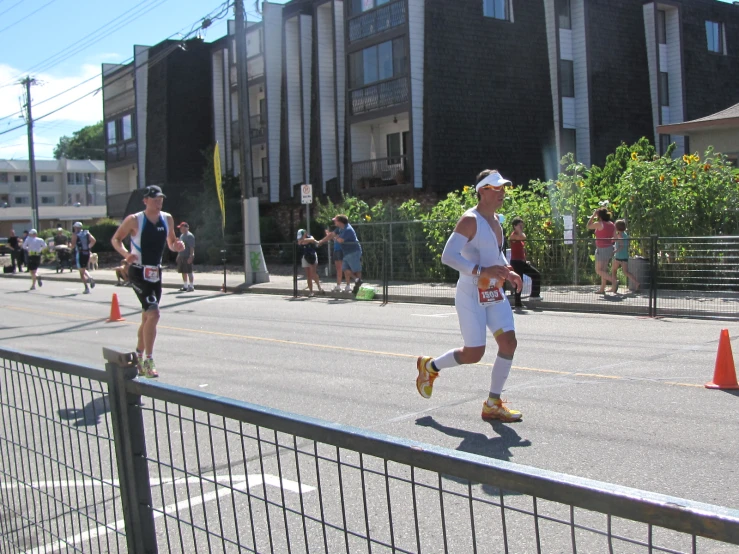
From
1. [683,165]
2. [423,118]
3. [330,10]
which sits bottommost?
[683,165]

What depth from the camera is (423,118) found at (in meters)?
28.9

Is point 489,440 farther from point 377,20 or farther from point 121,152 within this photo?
point 121,152

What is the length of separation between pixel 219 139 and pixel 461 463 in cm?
4131

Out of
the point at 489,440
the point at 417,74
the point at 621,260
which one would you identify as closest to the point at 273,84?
the point at 417,74

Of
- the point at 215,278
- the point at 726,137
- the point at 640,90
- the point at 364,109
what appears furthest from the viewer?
the point at 640,90

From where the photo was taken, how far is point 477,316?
6512mm

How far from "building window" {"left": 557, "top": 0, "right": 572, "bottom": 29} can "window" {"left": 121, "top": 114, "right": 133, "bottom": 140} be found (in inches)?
988

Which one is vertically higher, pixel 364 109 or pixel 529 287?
pixel 364 109

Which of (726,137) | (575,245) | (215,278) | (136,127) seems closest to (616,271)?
(575,245)

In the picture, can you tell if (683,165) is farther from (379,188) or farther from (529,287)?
(379,188)

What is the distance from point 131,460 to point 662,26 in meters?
35.4

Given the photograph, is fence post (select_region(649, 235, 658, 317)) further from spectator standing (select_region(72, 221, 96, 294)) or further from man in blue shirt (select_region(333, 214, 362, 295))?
spectator standing (select_region(72, 221, 96, 294))

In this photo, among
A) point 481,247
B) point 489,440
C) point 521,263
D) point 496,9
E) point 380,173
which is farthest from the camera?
point 380,173

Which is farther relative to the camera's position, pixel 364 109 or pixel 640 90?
pixel 640 90
